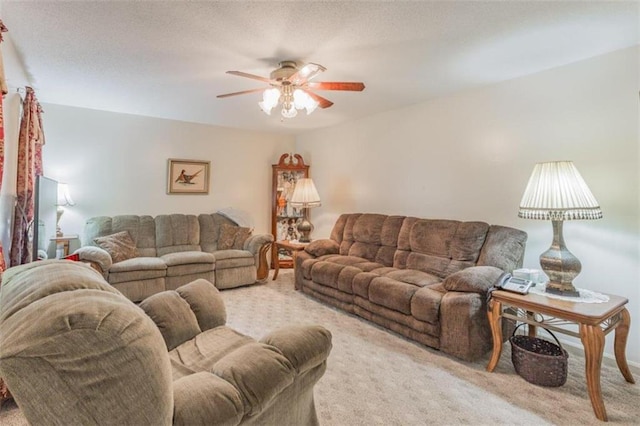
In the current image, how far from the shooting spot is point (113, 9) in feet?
6.39

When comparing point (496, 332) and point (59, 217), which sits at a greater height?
point (59, 217)

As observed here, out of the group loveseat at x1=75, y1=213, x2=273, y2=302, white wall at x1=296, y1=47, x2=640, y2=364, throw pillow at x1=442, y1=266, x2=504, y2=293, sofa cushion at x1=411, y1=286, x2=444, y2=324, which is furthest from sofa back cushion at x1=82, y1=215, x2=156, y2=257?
throw pillow at x1=442, y1=266, x2=504, y2=293

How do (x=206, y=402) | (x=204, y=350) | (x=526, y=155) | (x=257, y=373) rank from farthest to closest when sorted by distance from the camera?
(x=526, y=155) → (x=204, y=350) → (x=257, y=373) → (x=206, y=402)

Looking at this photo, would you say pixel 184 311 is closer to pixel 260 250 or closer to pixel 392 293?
pixel 392 293

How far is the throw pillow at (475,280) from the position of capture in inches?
98.0

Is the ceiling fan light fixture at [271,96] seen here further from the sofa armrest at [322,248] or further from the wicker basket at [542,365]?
the wicker basket at [542,365]

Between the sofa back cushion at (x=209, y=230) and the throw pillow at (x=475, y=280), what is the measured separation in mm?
3457

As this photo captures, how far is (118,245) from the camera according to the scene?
391 cm

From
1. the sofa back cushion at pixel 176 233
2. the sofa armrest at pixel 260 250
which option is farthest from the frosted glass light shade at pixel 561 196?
the sofa back cushion at pixel 176 233

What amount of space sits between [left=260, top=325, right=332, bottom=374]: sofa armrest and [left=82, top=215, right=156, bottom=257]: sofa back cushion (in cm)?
355

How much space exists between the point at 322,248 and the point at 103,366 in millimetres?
3488

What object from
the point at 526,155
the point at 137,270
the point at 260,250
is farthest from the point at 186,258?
the point at 526,155

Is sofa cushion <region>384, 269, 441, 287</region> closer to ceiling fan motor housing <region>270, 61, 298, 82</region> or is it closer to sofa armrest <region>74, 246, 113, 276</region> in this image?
ceiling fan motor housing <region>270, 61, 298, 82</region>

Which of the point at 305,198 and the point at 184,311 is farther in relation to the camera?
the point at 305,198
